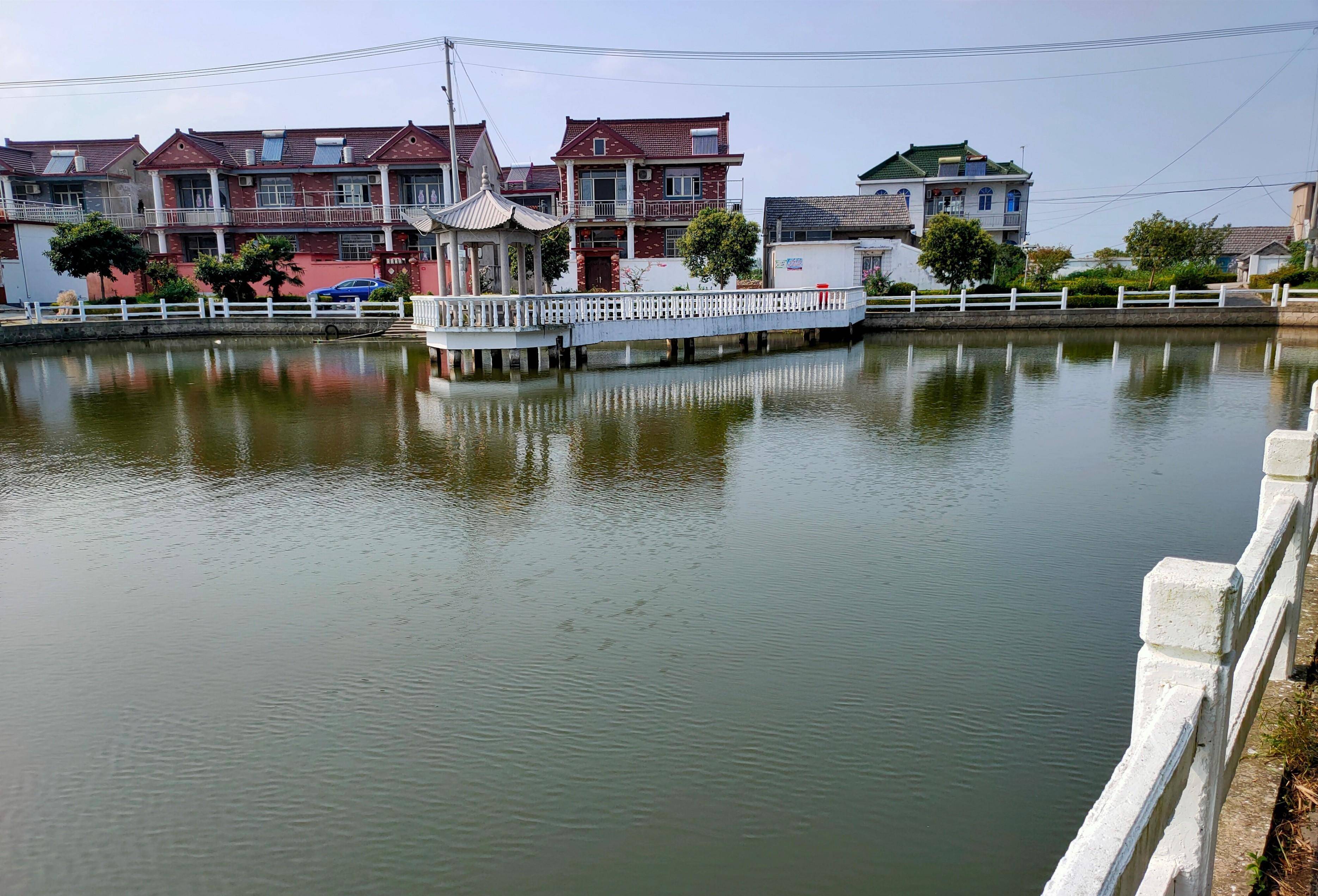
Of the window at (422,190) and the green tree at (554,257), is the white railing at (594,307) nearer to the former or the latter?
the green tree at (554,257)

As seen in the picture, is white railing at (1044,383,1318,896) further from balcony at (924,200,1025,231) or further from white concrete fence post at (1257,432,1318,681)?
balcony at (924,200,1025,231)

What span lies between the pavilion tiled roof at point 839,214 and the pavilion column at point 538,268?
67.7 feet

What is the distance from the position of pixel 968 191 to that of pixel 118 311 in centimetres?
4091

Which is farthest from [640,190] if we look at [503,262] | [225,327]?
[503,262]

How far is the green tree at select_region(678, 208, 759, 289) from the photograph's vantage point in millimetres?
32438

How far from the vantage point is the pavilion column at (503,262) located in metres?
21.0

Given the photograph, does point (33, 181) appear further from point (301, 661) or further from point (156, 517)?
point (301, 661)

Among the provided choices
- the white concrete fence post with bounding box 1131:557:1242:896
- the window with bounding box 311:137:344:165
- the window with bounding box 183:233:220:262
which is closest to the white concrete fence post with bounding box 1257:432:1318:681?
the white concrete fence post with bounding box 1131:557:1242:896

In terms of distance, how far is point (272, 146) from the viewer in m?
41.5

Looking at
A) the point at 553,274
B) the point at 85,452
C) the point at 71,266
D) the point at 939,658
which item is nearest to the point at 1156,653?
the point at 939,658

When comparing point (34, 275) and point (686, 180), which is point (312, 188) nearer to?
point (34, 275)

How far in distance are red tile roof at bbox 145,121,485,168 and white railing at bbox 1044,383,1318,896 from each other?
40.8m

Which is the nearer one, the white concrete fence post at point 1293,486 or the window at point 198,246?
the white concrete fence post at point 1293,486

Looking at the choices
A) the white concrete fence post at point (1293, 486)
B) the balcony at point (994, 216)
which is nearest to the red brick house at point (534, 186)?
the balcony at point (994, 216)
